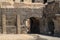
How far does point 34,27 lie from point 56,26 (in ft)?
31.0

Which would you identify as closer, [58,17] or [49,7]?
[58,17]

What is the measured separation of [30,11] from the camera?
25125mm

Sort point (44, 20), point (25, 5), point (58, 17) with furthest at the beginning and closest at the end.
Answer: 1. point (25, 5)
2. point (44, 20)
3. point (58, 17)

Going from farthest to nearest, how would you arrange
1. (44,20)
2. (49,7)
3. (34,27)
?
(34,27) → (44,20) → (49,7)

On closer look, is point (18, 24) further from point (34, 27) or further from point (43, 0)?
point (43, 0)

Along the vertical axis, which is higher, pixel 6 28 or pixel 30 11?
pixel 30 11

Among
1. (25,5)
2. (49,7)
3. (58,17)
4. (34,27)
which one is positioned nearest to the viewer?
(58,17)

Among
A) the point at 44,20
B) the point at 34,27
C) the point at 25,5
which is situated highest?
the point at 25,5

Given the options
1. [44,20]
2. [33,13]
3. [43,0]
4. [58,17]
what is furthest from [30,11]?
[43,0]

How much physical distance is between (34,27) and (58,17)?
971 centimetres

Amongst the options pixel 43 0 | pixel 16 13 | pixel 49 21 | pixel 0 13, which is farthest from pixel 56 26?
pixel 43 0

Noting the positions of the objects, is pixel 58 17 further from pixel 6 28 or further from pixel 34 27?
pixel 34 27

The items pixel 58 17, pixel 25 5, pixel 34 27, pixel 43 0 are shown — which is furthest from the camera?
pixel 43 0

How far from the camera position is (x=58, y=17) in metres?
20.7
